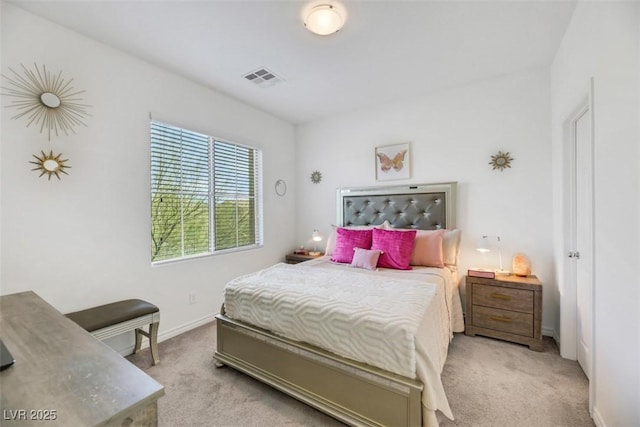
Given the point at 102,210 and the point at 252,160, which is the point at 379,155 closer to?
the point at 252,160

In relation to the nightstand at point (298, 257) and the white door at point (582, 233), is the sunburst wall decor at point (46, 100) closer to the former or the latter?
the nightstand at point (298, 257)

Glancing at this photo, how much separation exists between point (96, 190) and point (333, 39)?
2.40m

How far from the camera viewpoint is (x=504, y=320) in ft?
8.21

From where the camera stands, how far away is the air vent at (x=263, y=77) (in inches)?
108

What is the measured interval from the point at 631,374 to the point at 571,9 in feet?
7.74

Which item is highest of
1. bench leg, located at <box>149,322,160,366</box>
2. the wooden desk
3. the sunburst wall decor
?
the sunburst wall decor

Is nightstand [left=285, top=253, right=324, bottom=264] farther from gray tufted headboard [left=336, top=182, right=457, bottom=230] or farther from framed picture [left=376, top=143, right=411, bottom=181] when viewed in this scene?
framed picture [left=376, top=143, right=411, bottom=181]

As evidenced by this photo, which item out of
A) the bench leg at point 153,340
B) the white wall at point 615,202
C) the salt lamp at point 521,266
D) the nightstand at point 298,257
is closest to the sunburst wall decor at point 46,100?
the bench leg at point 153,340

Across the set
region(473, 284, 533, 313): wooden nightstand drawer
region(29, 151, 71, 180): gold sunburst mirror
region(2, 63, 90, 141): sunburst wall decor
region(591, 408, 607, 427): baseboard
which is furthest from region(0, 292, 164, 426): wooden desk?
region(473, 284, 533, 313): wooden nightstand drawer

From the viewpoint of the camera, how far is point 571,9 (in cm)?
190

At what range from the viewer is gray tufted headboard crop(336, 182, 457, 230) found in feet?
10.3

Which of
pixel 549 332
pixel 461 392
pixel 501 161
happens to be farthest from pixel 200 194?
pixel 549 332

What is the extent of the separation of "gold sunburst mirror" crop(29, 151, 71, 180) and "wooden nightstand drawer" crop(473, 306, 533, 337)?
3.87 metres

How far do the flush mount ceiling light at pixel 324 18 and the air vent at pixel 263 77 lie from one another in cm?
86
